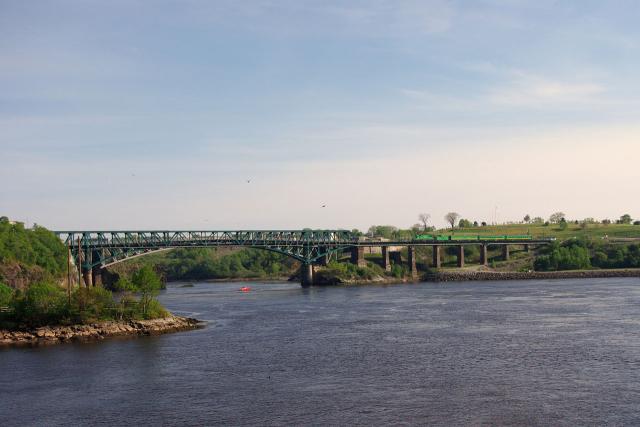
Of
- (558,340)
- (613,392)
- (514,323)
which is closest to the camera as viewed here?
(613,392)

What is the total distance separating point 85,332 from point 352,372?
98.9 ft

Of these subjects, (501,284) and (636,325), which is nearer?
(636,325)

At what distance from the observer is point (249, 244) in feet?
491

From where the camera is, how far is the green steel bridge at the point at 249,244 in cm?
13812

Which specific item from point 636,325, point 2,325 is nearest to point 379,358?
point 636,325

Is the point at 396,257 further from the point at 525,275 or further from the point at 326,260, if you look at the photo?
the point at 525,275

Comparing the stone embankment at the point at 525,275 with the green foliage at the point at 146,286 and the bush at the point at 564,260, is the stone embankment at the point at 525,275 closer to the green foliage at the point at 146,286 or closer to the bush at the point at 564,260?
the bush at the point at 564,260

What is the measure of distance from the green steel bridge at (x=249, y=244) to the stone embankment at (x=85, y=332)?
6150cm

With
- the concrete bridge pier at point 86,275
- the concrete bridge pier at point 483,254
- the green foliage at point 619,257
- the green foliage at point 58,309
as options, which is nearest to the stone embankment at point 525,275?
the green foliage at point 619,257

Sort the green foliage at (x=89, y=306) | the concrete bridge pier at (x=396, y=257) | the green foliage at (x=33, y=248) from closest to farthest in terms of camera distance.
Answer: the green foliage at (x=89, y=306)
the green foliage at (x=33, y=248)
the concrete bridge pier at (x=396, y=257)

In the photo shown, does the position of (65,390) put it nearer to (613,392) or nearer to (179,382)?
(179,382)

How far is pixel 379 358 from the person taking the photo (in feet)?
189

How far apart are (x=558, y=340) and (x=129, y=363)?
35.8 meters

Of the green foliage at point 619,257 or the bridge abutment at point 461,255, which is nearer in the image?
the green foliage at point 619,257
